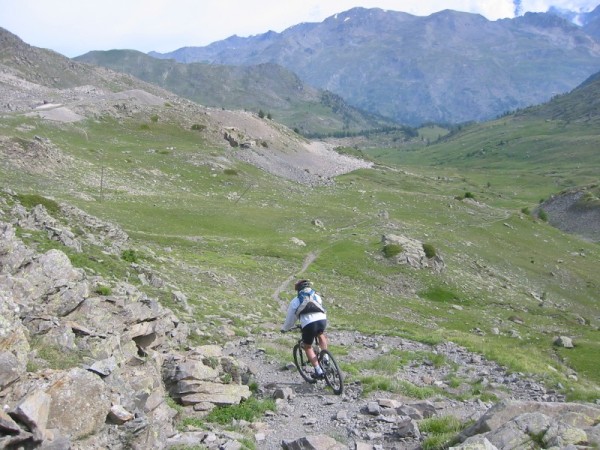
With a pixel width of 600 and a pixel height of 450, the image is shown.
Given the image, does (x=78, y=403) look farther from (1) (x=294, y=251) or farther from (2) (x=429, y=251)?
(2) (x=429, y=251)

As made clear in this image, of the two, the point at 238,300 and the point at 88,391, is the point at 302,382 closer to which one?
the point at 88,391

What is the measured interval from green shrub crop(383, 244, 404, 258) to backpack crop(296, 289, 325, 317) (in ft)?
148

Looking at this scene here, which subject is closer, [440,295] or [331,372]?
[331,372]

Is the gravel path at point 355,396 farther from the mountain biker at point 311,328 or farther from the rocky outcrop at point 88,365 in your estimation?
the rocky outcrop at point 88,365

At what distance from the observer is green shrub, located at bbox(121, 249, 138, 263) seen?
3180cm

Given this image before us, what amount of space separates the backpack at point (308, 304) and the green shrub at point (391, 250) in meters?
45.2

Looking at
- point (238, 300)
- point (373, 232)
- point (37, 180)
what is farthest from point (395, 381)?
point (37, 180)

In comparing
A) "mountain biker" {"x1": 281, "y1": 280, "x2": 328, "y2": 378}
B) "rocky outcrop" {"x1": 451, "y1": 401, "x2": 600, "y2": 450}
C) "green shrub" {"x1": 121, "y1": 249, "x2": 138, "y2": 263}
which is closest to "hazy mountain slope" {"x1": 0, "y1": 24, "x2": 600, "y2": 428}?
"green shrub" {"x1": 121, "y1": 249, "x2": 138, "y2": 263}

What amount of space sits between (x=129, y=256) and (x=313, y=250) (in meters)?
32.2

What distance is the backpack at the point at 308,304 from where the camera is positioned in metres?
16.4

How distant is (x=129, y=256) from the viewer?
106 ft

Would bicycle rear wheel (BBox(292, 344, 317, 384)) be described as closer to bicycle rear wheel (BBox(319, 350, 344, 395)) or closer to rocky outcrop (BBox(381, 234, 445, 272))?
bicycle rear wheel (BBox(319, 350, 344, 395))

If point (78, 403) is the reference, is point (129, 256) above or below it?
below

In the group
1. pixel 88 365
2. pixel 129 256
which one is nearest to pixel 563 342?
pixel 129 256
